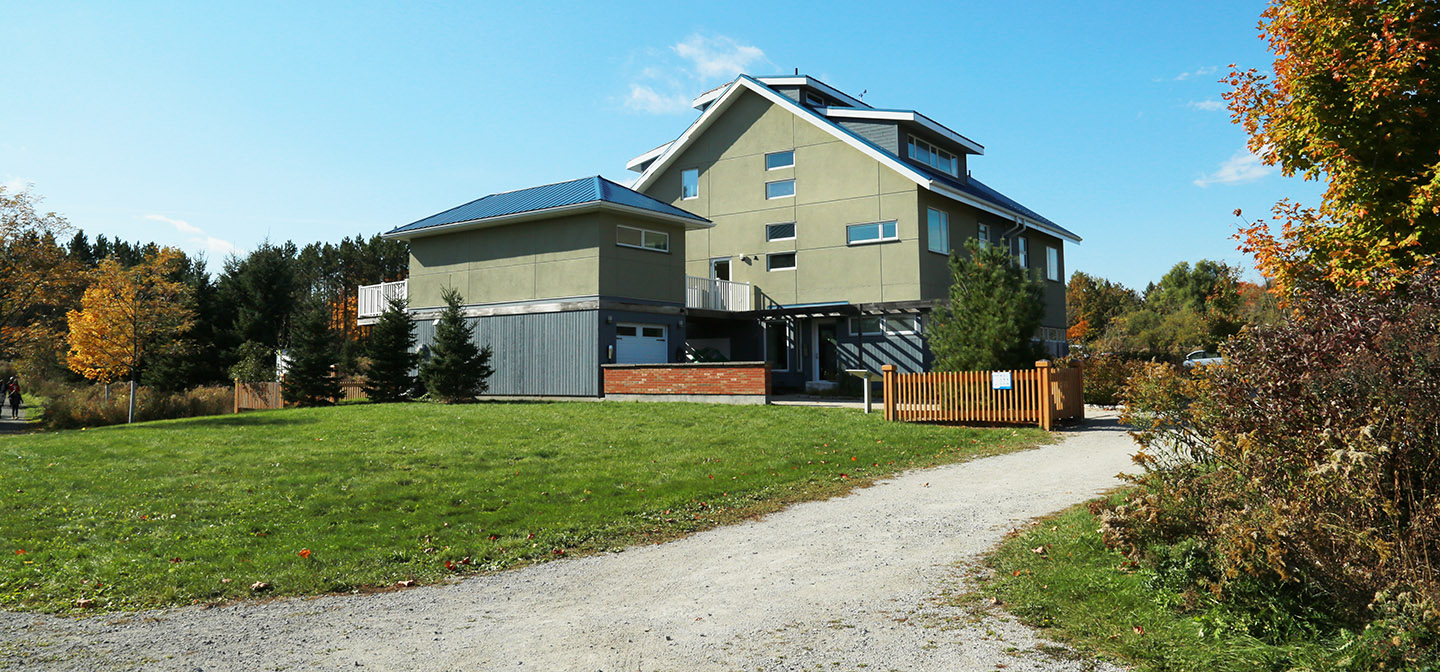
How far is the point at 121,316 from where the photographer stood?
112 ft

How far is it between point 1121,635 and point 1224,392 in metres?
1.76

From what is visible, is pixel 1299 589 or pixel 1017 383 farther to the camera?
pixel 1017 383

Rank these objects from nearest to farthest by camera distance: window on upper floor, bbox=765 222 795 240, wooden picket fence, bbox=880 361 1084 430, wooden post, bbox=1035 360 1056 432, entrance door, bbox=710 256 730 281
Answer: wooden post, bbox=1035 360 1056 432
wooden picket fence, bbox=880 361 1084 430
window on upper floor, bbox=765 222 795 240
entrance door, bbox=710 256 730 281

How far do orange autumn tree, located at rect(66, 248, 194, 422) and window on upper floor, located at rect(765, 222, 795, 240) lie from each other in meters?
23.0

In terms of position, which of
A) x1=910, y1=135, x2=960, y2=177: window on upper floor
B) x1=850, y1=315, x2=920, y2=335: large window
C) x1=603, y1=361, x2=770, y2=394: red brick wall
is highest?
x1=910, y1=135, x2=960, y2=177: window on upper floor

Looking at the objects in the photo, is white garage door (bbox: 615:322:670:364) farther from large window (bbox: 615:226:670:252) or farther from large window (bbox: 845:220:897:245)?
large window (bbox: 845:220:897:245)

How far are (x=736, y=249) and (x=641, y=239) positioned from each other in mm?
6013

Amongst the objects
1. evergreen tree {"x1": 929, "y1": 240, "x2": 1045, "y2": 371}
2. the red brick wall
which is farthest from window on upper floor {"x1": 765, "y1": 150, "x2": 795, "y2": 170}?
evergreen tree {"x1": 929, "y1": 240, "x2": 1045, "y2": 371}

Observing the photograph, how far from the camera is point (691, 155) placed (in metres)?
34.0

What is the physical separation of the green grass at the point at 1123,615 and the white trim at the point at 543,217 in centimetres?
2050

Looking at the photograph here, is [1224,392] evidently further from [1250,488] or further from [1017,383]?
[1017,383]

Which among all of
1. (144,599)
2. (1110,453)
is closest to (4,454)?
(144,599)

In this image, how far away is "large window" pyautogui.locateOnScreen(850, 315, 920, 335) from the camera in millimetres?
28953

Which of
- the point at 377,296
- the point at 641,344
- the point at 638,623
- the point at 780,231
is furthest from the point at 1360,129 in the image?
the point at 377,296
